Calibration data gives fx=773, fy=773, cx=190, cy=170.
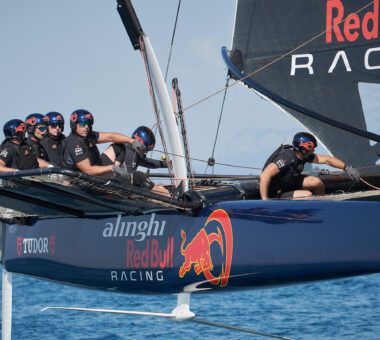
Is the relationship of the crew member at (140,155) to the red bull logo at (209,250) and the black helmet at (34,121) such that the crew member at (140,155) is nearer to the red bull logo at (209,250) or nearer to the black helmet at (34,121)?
the red bull logo at (209,250)

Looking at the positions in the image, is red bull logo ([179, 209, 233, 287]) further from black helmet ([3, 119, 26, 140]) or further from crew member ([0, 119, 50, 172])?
black helmet ([3, 119, 26, 140])

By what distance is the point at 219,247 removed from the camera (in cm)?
567

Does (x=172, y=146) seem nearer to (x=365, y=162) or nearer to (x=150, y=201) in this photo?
(x=150, y=201)

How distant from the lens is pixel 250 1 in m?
8.88

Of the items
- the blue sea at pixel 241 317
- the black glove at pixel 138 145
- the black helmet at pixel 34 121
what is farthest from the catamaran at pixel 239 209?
the blue sea at pixel 241 317

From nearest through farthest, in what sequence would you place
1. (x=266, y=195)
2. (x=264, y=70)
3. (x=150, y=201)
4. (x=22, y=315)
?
(x=150, y=201) → (x=266, y=195) → (x=264, y=70) → (x=22, y=315)

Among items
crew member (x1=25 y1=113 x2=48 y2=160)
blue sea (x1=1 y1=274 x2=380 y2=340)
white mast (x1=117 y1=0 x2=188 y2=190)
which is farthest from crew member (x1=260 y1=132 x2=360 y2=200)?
blue sea (x1=1 y1=274 x2=380 y2=340)

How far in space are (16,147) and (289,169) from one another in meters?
2.40

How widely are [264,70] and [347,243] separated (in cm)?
386

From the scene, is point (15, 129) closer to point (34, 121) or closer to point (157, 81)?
point (34, 121)

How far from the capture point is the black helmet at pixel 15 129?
680 cm

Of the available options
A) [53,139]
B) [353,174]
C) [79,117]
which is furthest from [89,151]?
[353,174]

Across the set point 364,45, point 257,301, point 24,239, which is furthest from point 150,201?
point 257,301

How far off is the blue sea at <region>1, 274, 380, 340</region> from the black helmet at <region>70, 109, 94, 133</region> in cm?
467
